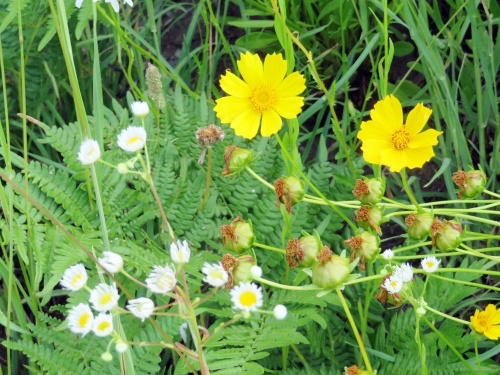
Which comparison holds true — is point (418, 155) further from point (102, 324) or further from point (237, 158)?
point (102, 324)

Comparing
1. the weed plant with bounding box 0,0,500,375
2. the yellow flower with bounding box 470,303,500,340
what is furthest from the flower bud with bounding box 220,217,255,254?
the yellow flower with bounding box 470,303,500,340

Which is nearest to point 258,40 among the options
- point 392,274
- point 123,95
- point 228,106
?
point 123,95

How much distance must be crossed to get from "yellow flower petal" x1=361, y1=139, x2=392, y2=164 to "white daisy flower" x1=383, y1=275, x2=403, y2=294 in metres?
0.19

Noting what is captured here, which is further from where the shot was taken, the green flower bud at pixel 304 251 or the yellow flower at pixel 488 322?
the yellow flower at pixel 488 322

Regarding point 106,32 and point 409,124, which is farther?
point 106,32

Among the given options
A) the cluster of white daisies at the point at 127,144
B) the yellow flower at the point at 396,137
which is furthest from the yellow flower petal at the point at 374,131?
the cluster of white daisies at the point at 127,144

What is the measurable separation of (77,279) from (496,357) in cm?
85

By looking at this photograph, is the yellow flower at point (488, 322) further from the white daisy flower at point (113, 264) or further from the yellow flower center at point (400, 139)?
the white daisy flower at point (113, 264)

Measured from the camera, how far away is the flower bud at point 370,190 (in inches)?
35.6

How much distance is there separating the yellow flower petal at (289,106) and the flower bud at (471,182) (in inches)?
9.0

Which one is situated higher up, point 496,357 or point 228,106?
point 228,106

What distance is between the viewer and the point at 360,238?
2.87 feet

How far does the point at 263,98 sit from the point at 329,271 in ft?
1.08

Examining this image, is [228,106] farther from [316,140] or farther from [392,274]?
[316,140]
